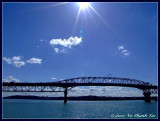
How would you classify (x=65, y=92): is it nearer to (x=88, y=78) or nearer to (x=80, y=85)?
(x=80, y=85)

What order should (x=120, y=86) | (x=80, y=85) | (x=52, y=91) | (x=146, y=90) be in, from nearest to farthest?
1. (x=52, y=91)
2. (x=80, y=85)
3. (x=120, y=86)
4. (x=146, y=90)

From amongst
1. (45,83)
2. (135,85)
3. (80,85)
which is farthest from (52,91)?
(135,85)

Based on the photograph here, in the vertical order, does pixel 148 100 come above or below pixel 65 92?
below

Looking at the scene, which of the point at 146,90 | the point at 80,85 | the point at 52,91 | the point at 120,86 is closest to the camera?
the point at 52,91

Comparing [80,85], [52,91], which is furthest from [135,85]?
[52,91]

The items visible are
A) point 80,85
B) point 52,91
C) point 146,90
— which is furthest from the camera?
point 146,90

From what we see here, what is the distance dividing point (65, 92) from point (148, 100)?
54057mm

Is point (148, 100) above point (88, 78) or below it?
below

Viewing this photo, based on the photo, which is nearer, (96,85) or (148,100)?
(96,85)

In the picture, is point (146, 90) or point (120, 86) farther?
point (146, 90)

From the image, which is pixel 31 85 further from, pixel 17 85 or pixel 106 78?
pixel 106 78

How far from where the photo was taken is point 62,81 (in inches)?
4141

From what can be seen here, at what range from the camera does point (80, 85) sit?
101 metres

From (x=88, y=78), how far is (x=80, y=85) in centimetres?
1406
